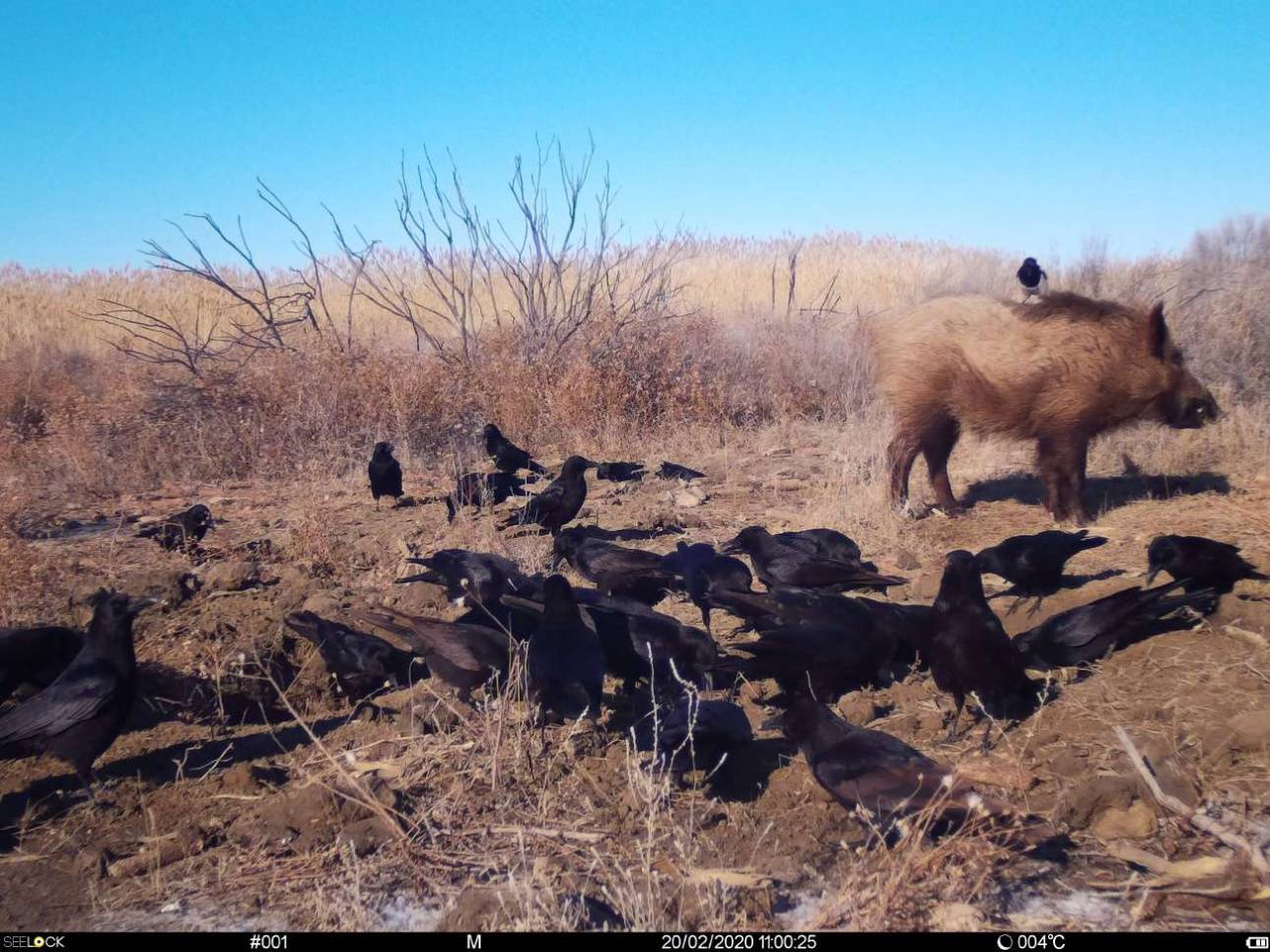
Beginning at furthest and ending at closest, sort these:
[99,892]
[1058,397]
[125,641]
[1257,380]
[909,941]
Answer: [1257,380] → [1058,397] → [125,641] → [99,892] → [909,941]

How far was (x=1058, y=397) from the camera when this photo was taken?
8.20 m

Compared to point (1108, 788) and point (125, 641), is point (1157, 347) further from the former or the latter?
point (125, 641)

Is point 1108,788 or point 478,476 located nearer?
point 1108,788

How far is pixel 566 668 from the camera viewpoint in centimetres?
483

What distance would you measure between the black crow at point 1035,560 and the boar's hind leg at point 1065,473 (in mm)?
1753

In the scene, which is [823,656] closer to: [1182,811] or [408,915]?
[1182,811]

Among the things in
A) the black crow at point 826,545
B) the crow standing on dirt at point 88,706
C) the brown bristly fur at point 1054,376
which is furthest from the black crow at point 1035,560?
the crow standing on dirt at point 88,706

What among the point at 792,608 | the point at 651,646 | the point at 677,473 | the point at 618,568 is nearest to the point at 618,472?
the point at 677,473

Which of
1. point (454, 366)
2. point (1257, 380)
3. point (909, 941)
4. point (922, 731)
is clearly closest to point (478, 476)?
point (454, 366)

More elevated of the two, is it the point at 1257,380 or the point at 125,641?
the point at 1257,380

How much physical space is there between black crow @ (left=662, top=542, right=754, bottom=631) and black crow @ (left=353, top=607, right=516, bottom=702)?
153 cm

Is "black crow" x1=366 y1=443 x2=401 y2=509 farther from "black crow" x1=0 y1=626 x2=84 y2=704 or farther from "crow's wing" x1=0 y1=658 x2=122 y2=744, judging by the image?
"crow's wing" x1=0 y1=658 x2=122 y2=744

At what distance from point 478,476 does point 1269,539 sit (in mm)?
6730

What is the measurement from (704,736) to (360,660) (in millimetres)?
2284
